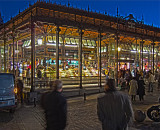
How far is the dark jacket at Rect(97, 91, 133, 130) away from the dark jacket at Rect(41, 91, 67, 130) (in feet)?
2.76

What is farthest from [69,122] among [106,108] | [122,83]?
[122,83]

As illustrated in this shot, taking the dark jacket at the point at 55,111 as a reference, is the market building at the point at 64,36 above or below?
above

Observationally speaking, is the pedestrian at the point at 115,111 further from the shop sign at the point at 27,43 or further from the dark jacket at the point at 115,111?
the shop sign at the point at 27,43

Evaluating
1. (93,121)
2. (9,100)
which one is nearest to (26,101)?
(9,100)

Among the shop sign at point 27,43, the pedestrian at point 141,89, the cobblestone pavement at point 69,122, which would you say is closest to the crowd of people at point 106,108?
the cobblestone pavement at point 69,122

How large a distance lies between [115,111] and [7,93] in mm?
8142

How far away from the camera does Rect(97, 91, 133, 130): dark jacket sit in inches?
142

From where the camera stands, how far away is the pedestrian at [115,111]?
11.8 ft

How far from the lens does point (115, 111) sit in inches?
142

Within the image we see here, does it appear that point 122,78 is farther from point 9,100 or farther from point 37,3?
point 9,100

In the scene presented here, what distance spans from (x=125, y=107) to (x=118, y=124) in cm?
37

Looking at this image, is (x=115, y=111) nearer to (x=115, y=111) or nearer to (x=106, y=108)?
(x=115, y=111)

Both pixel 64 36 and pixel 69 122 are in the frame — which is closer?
pixel 69 122

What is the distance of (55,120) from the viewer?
3877mm
